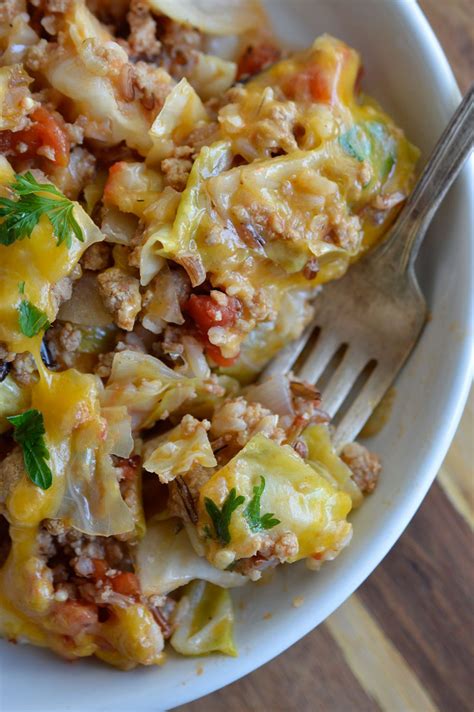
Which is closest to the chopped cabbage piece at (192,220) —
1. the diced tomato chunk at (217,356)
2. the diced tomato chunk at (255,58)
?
the diced tomato chunk at (217,356)

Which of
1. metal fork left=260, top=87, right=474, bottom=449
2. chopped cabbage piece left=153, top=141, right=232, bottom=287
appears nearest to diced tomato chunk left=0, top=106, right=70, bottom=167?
chopped cabbage piece left=153, top=141, right=232, bottom=287

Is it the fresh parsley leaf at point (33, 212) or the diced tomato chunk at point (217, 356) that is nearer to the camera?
the fresh parsley leaf at point (33, 212)

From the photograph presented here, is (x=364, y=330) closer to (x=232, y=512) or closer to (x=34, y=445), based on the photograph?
(x=232, y=512)

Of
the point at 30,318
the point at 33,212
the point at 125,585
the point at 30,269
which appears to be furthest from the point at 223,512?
the point at 33,212

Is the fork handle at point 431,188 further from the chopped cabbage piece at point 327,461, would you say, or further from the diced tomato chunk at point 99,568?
the diced tomato chunk at point 99,568

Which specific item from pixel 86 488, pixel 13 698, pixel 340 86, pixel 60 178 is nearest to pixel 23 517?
pixel 86 488
